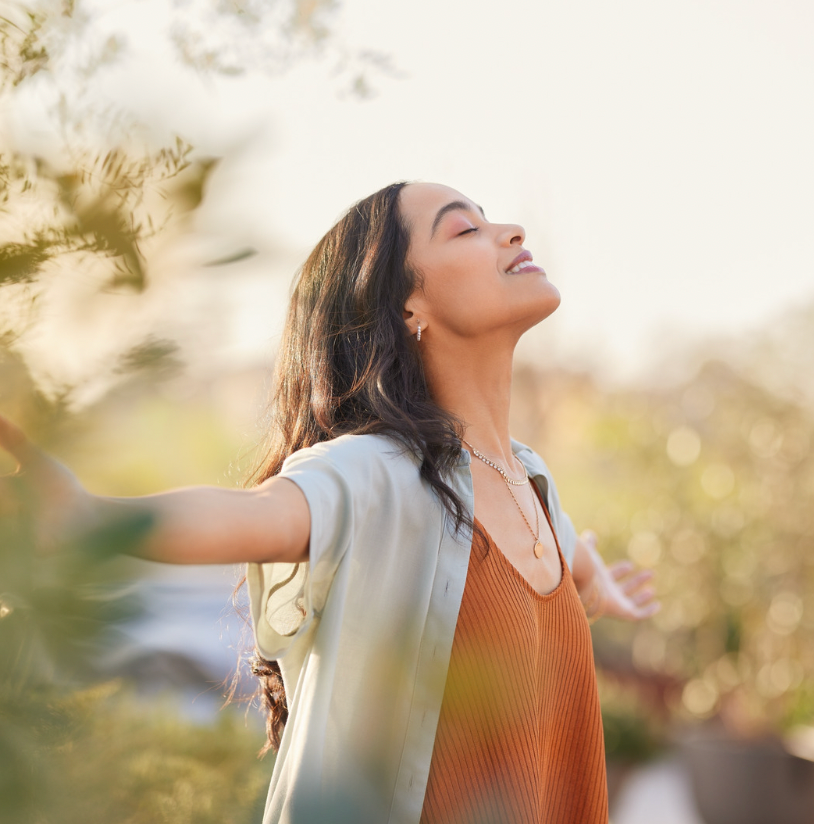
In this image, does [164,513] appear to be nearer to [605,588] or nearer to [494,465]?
[494,465]

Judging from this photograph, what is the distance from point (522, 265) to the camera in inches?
59.7

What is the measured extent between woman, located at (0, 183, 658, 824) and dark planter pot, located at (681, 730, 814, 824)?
3.07 metres

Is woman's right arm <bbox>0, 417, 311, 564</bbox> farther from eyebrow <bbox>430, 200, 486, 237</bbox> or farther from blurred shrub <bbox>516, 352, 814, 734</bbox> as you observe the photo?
blurred shrub <bbox>516, 352, 814, 734</bbox>

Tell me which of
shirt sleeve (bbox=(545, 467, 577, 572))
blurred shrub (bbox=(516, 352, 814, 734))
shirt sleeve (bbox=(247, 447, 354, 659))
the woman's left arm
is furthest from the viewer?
blurred shrub (bbox=(516, 352, 814, 734))

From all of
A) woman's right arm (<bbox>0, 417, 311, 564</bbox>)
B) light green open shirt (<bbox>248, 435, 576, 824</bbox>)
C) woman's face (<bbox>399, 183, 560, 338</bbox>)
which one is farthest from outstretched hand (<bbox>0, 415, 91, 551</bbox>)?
woman's face (<bbox>399, 183, 560, 338</bbox>)

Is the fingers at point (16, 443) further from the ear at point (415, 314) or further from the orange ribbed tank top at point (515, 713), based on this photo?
the ear at point (415, 314)

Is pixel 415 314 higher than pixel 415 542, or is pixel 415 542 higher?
pixel 415 314

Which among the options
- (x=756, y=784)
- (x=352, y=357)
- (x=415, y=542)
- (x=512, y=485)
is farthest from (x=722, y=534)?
(x=415, y=542)

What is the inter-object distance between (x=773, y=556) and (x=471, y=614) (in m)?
3.87

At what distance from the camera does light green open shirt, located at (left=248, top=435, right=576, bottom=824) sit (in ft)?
3.39

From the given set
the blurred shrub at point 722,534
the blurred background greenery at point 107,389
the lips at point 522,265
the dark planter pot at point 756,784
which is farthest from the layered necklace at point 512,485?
the blurred shrub at point 722,534

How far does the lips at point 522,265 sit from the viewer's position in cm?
150

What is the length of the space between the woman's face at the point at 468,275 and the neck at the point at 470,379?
0.12 feet

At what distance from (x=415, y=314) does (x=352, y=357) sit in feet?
0.50
